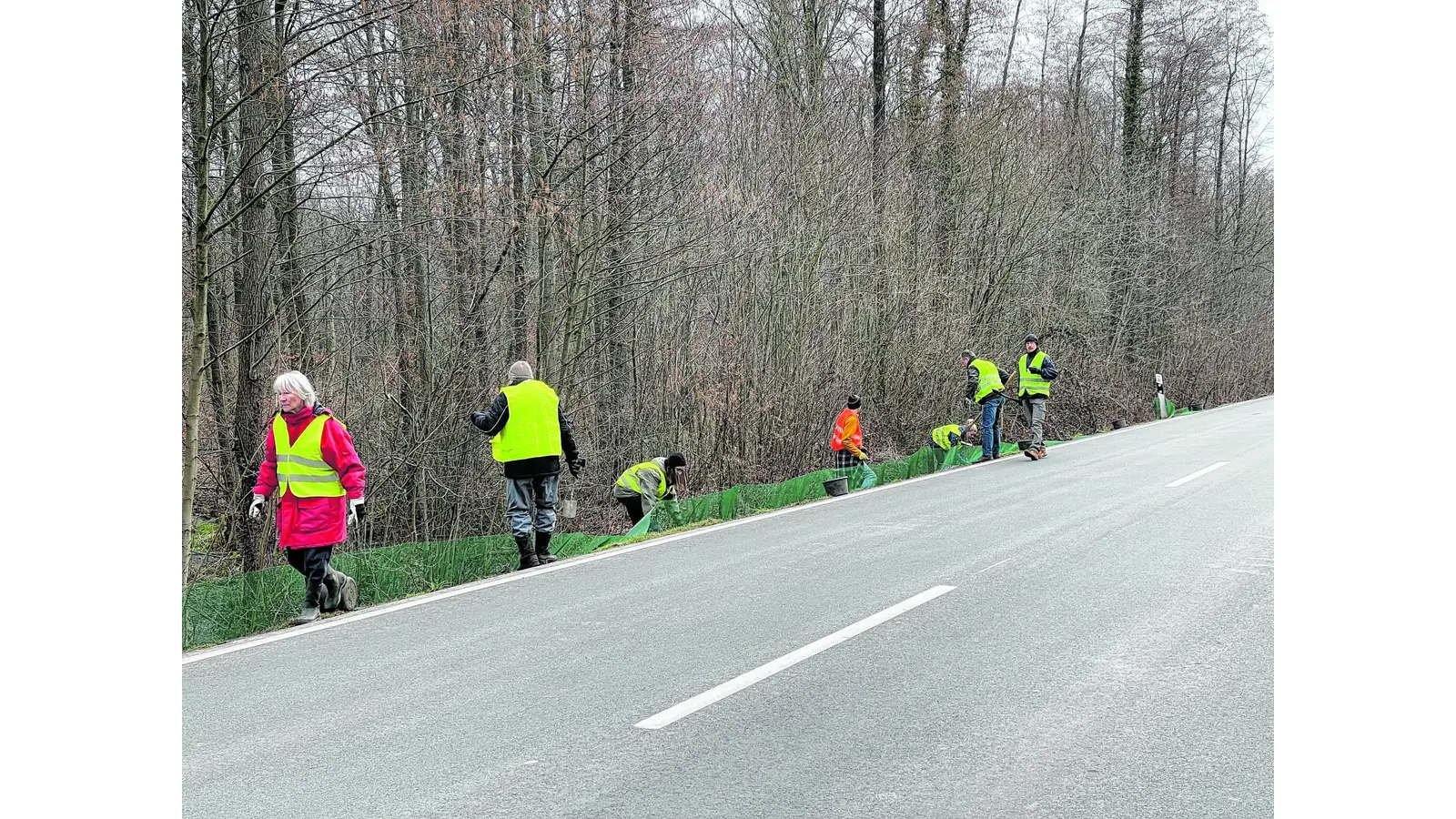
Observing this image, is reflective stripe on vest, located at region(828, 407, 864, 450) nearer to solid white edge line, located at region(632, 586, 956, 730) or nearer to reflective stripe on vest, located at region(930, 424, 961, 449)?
reflective stripe on vest, located at region(930, 424, 961, 449)

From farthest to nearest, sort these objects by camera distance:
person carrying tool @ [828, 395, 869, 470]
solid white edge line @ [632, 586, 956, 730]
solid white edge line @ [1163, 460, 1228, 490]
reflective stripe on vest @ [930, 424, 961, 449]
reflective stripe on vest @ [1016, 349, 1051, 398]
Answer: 1. reflective stripe on vest @ [1016, 349, 1051, 398]
2. reflective stripe on vest @ [930, 424, 961, 449]
3. person carrying tool @ [828, 395, 869, 470]
4. solid white edge line @ [1163, 460, 1228, 490]
5. solid white edge line @ [632, 586, 956, 730]

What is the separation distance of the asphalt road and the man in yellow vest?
27.8 inches

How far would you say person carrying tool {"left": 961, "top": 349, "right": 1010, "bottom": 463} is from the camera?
17516 mm

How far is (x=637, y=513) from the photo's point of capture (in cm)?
1250

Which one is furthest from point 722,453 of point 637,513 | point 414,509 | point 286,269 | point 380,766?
point 380,766

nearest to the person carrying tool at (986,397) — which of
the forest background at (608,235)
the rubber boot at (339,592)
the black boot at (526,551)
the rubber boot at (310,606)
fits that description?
the forest background at (608,235)

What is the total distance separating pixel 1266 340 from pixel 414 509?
3405 cm

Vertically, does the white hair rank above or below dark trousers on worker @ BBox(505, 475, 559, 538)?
above

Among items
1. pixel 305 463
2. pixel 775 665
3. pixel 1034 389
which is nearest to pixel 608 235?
pixel 305 463

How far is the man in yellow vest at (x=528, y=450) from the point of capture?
995 centimetres

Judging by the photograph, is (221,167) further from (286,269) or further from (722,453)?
(722,453)

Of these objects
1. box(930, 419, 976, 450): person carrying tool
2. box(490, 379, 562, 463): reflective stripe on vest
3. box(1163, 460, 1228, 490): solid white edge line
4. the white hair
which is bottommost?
box(1163, 460, 1228, 490): solid white edge line

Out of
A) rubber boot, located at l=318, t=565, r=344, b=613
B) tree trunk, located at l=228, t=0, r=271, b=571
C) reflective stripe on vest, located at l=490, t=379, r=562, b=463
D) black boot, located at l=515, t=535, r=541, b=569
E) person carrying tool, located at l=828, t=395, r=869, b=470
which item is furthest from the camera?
person carrying tool, located at l=828, t=395, r=869, b=470

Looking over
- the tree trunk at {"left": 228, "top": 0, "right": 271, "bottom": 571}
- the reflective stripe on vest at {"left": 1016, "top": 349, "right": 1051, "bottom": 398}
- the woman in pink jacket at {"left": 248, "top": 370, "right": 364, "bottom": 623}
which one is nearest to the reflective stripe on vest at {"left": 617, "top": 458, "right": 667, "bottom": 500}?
the tree trunk at {"left": 228, "top": 0, "right": 271, "bottom": 571}
